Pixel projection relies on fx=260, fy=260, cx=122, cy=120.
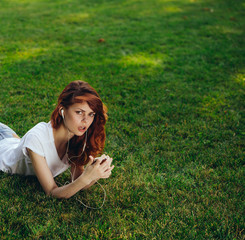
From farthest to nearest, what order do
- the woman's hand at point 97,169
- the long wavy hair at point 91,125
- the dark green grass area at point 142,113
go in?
1. the dark green grass area at point 142,113
2. the long wavy hair at point 91,125
3. the woman's hand at point 97,169

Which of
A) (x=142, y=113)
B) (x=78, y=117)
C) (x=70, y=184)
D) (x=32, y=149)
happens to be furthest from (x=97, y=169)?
(x=142, y=113)

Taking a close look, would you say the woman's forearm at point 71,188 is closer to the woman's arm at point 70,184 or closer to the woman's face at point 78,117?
the woman's arm at point 70,184

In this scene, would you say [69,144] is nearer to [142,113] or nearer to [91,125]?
[91,125]

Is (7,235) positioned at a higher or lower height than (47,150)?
lower

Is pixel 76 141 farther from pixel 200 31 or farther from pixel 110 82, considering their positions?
pixel 200 31

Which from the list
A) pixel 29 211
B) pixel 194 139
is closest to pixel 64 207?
pixel 29 211

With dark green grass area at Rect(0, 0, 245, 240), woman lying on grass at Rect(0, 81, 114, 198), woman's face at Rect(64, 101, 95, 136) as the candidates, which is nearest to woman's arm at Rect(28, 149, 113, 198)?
woman lying on grass at Rect(0, 81, 114, 198)

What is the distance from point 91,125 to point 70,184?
0.67 m

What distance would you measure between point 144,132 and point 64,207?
1.94 metres

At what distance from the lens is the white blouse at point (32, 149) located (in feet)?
8.50

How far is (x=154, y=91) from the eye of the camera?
5559 mm

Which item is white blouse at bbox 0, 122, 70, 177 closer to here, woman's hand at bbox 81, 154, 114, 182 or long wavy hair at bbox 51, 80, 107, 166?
long wavy hair at bbox 51, 80, 107, 166

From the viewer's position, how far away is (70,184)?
103 inches

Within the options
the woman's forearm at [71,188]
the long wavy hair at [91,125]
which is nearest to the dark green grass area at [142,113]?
the woman's forearm at [71,188]
